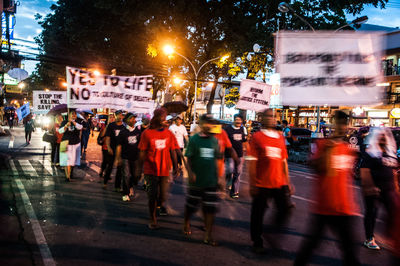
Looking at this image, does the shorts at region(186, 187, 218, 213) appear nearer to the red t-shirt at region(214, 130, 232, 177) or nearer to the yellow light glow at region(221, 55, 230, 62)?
the red t-shirt at region(214, 130, 232, 177)

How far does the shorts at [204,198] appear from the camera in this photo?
4725 mm

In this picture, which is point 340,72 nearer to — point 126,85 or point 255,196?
point 255,196

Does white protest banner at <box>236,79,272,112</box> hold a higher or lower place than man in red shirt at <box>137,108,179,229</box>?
higher

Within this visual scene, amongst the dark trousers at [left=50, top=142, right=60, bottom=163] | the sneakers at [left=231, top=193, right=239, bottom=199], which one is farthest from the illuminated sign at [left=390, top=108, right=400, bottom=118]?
the dark trousers at [left=50, top=142, right=60, bottom=163]

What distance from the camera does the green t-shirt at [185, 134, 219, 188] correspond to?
4738mm

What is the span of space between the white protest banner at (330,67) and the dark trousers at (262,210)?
1.16 m

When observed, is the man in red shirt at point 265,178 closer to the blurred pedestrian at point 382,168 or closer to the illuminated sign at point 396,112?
the blurred pedestrian at point 382,168

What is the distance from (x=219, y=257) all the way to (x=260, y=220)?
70 centimetres

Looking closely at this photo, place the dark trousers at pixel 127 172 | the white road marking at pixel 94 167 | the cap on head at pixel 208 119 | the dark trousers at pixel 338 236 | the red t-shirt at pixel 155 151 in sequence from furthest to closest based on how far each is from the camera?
the white road marking at pixel 94 167 < the dark trousers at pixel 127 172 < the red t-shirt at pixel 155 151 < the cap on head at pixel 208 119 < the dark trousers at pixel 338 236

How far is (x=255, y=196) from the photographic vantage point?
177 inches

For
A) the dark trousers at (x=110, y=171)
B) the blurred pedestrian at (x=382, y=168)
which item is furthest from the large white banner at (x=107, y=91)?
Answer: the blurred pedestrian at (x=382, y=168)

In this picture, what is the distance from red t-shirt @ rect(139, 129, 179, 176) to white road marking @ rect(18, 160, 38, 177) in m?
5.82

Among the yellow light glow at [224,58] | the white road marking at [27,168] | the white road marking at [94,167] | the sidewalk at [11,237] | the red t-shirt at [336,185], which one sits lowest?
the sidewalk at [11,237]

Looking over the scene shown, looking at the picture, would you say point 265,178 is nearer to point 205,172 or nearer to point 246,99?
point 205,172
